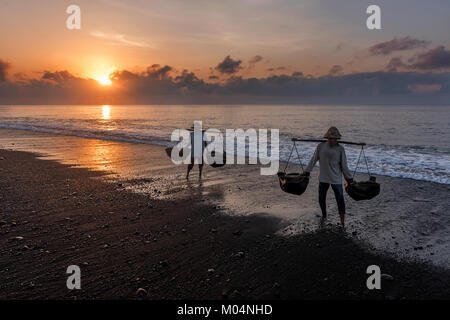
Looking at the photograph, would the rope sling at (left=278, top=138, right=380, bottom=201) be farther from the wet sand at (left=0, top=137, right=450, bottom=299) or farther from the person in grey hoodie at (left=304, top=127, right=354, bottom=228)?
the wet sand at (left=0, top=137, right=450, bottom=299)

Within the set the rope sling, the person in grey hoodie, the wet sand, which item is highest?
the person in grey hoodie

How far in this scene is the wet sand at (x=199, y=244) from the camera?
4520 mm

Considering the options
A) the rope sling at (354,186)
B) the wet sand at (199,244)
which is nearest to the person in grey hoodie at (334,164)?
the rope sling at (354,186)

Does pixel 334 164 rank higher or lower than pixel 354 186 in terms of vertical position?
higher

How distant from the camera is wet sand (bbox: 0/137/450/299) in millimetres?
4520

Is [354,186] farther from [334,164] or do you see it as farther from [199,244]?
[199,244]

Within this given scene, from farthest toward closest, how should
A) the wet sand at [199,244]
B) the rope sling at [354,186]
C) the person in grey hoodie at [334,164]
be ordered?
1. the person in grey hoodie at [334,164]
2. the rope sling at [354,186]
3. the wet sand at [199,244]

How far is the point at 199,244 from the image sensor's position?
6.03 metres

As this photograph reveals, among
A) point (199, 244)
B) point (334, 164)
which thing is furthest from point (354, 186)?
point (199, 244)

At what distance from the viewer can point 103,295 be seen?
432 cm

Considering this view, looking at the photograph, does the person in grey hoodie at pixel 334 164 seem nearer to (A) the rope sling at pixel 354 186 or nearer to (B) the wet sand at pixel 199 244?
(A) the rope sling at pixel 354 186

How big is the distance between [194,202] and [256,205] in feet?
6.22

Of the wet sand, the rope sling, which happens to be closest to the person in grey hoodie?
the rope sling
